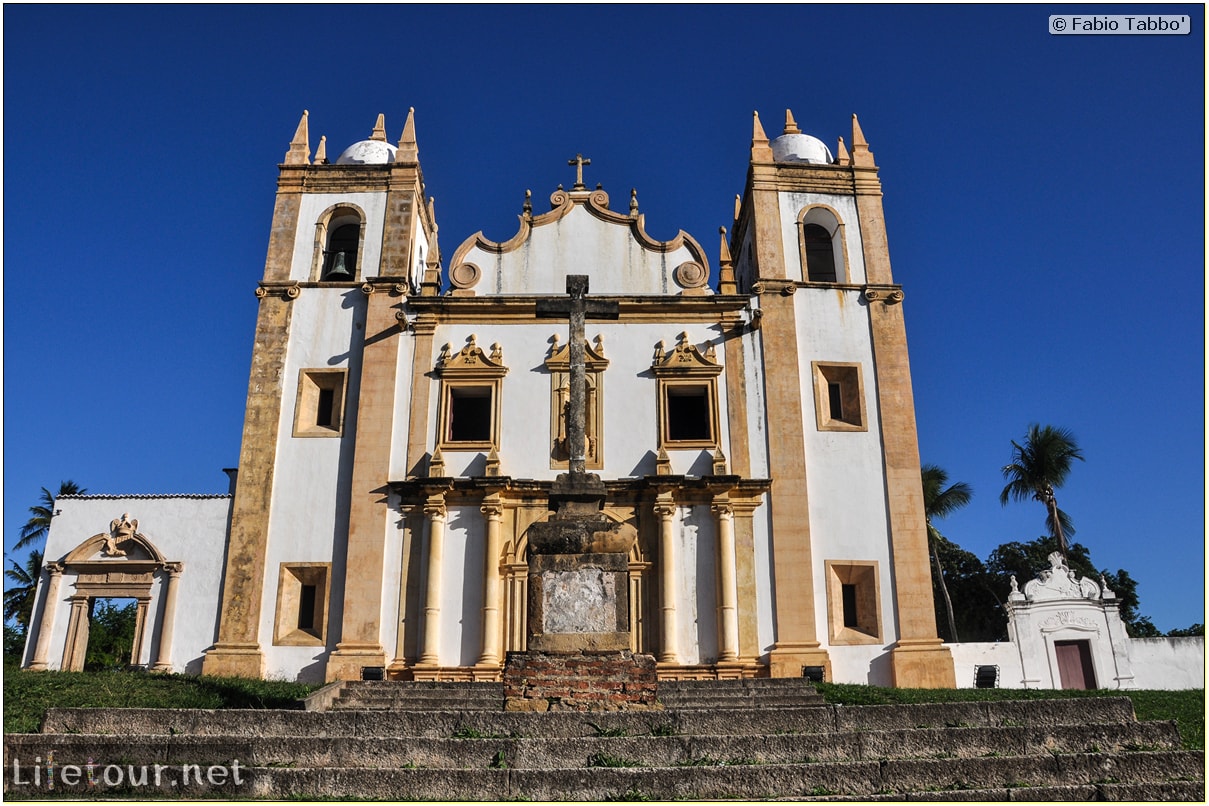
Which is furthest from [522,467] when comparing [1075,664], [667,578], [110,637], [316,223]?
[110,637]

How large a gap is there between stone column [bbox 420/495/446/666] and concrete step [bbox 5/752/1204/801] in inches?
357

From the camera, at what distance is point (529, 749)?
7992mm

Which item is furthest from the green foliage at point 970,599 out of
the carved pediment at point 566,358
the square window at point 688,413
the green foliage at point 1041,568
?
the carved pediment at point 566,358

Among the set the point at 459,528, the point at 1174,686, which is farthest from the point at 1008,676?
the point at 459,528

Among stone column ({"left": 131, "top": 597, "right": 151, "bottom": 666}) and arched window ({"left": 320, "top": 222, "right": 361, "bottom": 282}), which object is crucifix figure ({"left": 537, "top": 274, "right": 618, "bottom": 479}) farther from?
stone column ({"left": 131, "top": 597, "right": 151, "bottom": 666})

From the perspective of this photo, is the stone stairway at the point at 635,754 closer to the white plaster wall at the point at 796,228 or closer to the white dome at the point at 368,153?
the white plaster wall at the point at 796,228

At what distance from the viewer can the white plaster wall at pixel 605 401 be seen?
17.9 m

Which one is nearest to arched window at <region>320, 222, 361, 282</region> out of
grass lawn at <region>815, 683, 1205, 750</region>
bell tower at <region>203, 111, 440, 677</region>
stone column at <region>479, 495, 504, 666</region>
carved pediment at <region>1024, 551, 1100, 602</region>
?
bell tower at <region>203, 111, 440, 677</region>

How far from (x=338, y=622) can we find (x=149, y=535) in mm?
4173

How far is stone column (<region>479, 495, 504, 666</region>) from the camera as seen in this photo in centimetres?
1645

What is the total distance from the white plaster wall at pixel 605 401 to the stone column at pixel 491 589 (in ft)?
3.13

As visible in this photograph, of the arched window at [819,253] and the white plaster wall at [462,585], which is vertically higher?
the arched window at [819,253]

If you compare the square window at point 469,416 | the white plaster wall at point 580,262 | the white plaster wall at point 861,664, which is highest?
the white plaster wall at point 580,262

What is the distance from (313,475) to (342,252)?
5173mm
